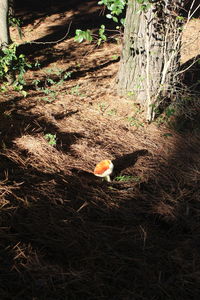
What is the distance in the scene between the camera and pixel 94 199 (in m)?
2.20

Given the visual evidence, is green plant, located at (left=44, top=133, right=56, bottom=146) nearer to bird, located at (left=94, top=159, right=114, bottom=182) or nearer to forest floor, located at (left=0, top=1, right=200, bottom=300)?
forest floor, located at (left=0, top=1, right=200, bottom=300)

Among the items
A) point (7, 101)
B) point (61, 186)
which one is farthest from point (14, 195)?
point (7, 101)

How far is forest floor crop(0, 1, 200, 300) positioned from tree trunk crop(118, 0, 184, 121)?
0.25m

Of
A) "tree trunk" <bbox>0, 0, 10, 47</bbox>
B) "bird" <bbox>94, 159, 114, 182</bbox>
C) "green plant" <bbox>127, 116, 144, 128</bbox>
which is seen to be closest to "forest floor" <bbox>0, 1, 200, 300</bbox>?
"green plant" <bbox>127, 116, 144, 128</bbox>

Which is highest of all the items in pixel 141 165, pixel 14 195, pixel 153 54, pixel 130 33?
pixel 130 33

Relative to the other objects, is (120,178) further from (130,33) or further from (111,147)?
(130,33)

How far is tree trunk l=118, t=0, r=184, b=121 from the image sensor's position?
3.23 m

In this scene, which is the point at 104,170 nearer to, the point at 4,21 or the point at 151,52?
the point at 151,52

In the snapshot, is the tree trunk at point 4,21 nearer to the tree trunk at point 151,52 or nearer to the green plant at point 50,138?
the tree trunk at point 151,52

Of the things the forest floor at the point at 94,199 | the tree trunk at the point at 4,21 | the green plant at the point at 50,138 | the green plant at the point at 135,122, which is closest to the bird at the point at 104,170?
the forest floor at the point at 94,199

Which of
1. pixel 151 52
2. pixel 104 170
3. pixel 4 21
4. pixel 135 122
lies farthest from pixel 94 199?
pixel 4 21

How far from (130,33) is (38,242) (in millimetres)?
2972

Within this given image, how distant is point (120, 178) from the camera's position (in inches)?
98.0

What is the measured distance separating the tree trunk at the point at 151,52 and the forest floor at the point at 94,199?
0.25 meters
